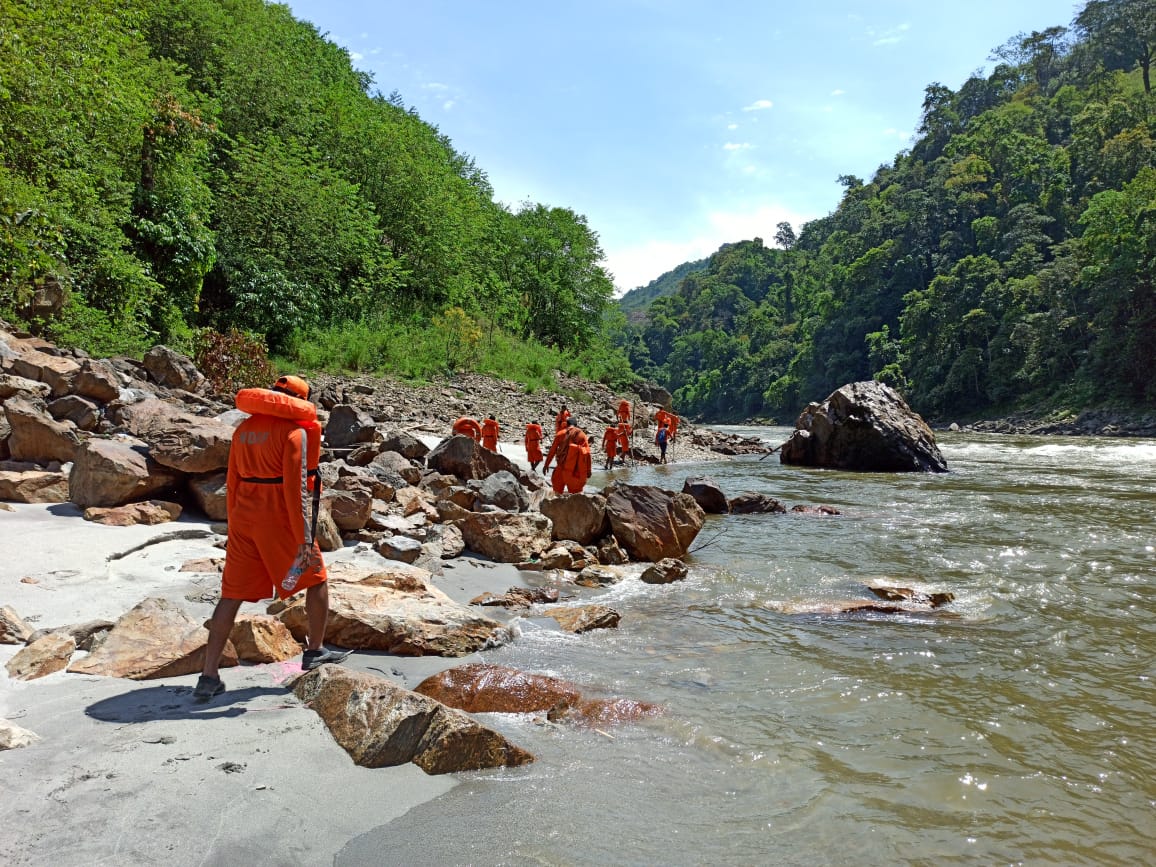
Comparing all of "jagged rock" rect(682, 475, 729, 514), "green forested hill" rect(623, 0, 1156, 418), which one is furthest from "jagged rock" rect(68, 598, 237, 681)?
"green forested hill" rect(623, 0, 1156, 418)

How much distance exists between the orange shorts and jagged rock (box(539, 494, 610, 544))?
17.0 feet

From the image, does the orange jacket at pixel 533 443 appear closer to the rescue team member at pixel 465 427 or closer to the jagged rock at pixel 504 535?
the rescue team member at pixel 465 427

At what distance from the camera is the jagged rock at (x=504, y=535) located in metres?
7.66

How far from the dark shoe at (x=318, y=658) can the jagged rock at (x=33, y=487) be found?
3815 mm

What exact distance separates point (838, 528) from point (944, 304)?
171ft

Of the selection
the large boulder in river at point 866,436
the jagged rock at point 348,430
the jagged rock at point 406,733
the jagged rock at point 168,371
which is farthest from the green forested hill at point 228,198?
the large boulder in river at point 866,436

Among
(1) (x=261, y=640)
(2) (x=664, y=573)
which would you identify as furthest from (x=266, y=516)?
(2) (x=664, y=573)

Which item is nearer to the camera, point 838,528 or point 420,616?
point 420,616

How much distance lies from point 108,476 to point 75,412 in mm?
2136

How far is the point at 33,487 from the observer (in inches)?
237

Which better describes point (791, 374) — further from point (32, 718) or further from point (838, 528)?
point (32, 718)

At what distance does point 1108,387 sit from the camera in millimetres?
41125

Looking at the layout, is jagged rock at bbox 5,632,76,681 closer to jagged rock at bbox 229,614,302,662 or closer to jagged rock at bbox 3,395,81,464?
jagged rock at bbox 229,614,302,662

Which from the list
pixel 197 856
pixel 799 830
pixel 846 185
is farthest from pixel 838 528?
pixel 846 185
